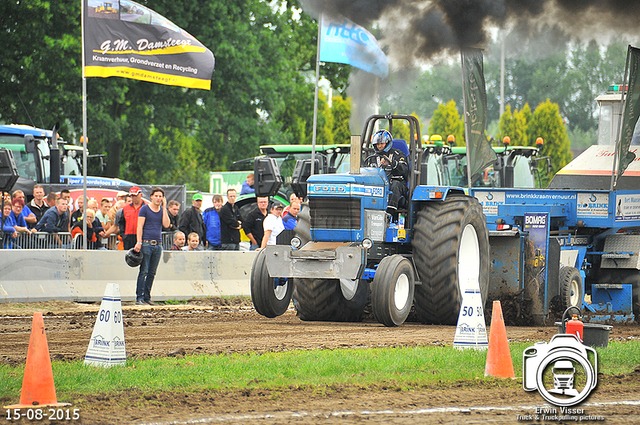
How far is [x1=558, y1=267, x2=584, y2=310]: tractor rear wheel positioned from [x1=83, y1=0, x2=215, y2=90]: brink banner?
8625mm

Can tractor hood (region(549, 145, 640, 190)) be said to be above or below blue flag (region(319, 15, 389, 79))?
below

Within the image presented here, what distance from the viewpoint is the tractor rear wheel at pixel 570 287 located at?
1273cm

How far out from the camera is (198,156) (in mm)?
47031

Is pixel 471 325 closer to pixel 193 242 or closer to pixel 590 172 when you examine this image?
pixel 590 172

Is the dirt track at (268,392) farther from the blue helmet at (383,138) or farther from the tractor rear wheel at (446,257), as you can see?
the blue helmet at (383,138)

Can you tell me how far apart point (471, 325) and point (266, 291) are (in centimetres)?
356

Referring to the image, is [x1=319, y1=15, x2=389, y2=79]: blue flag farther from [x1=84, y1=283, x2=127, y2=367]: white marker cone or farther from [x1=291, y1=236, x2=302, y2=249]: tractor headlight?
[x1=84, y1=283, x2=127, y2=367]: white marker cone

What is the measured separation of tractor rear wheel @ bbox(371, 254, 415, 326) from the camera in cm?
1061

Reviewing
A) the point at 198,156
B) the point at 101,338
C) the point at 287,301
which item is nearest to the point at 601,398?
the point at 101,338

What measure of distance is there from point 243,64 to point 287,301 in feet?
74.4

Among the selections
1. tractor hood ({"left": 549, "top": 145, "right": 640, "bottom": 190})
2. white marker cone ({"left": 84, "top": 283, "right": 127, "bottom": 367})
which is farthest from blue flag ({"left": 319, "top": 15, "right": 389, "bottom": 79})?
white marker cone ({"left": 84, "top": 283, "right": 127, "bottom": 367})

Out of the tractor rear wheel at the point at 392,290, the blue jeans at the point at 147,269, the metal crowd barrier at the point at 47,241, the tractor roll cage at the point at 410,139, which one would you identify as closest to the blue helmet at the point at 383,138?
the tractor roll cage at the point at 410,139

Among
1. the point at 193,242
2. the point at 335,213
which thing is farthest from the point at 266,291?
the point at 193,242

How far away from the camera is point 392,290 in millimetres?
10617
